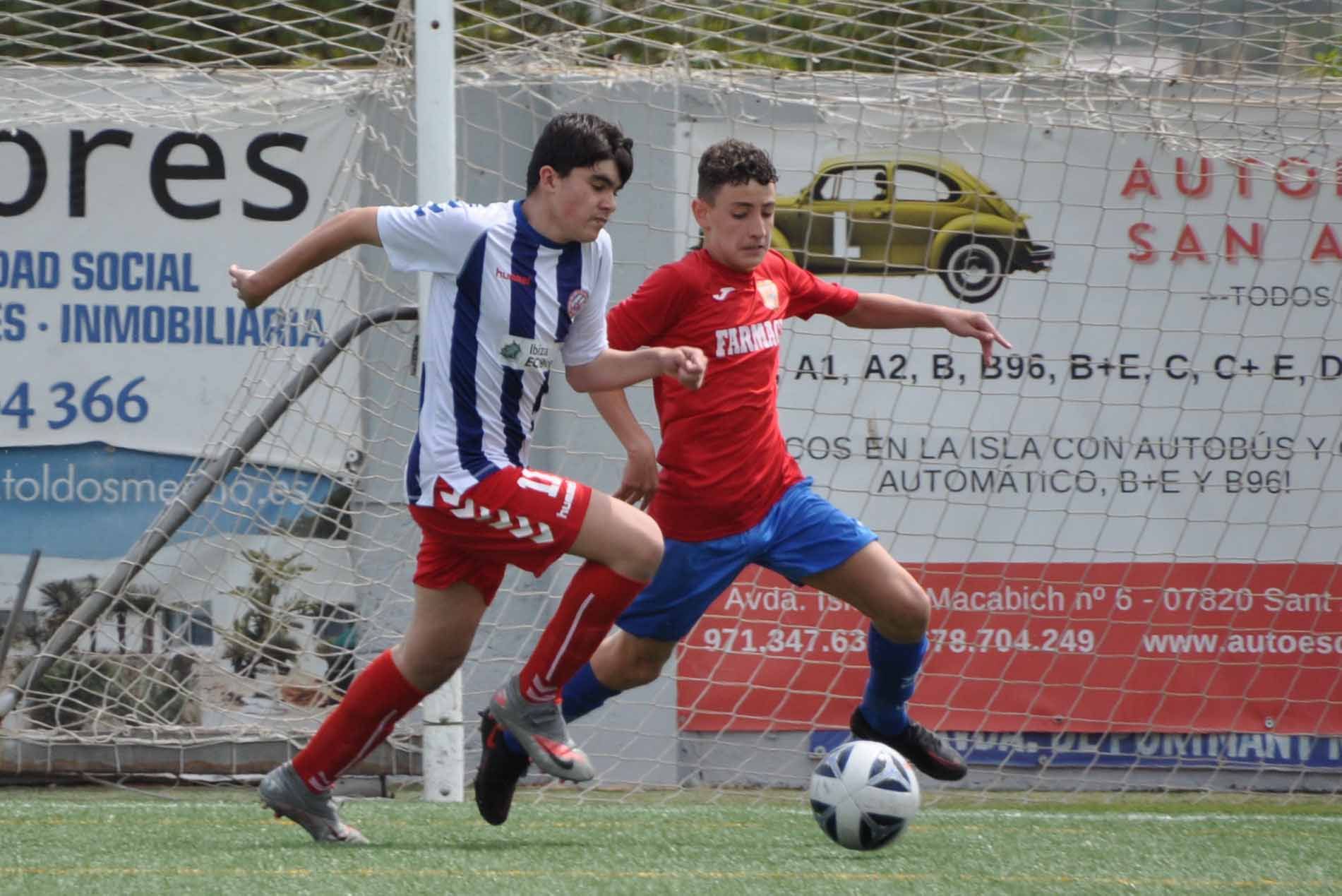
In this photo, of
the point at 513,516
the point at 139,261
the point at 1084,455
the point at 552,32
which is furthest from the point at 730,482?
the point at 552,32

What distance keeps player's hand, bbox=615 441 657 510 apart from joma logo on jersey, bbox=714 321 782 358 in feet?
1.42

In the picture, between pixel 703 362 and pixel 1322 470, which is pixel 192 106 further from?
pixel 1322 470

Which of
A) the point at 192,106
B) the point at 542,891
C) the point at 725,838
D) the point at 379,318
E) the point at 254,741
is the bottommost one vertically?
the point at 254,741

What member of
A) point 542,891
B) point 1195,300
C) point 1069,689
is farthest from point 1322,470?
point 542,891

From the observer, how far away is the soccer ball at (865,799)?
3689 millimetres

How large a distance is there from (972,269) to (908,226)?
294mm

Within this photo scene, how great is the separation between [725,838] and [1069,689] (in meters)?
2.30

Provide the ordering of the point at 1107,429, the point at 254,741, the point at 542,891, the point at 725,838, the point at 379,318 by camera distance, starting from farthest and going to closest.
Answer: the point at 1107,429, the point at 254,741, the point at 379,318, the point at 725,838, the point at 542,891

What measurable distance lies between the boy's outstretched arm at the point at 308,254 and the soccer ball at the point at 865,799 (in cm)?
158

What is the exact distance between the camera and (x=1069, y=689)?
6.19 meters

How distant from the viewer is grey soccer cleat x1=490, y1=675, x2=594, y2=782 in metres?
3.68

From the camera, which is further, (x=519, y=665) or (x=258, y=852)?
(x=519, y=665)

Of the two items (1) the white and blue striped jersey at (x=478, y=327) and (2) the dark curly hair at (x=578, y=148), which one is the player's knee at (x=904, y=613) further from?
(2) the dark curly hair at (x=578, y=148)

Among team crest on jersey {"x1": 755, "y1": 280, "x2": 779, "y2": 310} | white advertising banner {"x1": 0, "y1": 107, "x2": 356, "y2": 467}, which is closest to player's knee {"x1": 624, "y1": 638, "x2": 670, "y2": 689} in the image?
team crest on jersey {"x1": 755, "y1": 280, "x2": 779, "y2": 310}
